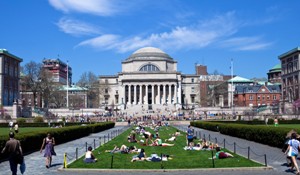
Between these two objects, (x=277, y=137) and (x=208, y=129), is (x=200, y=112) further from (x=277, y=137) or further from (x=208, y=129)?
(x=277, y=137)

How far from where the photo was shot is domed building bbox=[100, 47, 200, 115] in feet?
453

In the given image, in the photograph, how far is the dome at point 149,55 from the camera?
148 m

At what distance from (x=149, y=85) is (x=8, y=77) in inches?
1912

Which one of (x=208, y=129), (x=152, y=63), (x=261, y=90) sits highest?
(x=152, y=63)

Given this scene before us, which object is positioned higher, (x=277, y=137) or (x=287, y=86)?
(x=287, y=86)

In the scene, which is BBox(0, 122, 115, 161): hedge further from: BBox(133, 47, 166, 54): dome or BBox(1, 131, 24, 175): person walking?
BBox(133, 47, 166, 54): dome

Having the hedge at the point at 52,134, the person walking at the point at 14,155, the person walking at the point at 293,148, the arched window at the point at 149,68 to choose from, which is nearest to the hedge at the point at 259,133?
the person walking at the point at 293,148

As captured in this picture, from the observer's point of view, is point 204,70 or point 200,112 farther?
point 204,70

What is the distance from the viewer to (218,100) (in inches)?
5344

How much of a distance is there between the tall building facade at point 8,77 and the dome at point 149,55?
44817 mm

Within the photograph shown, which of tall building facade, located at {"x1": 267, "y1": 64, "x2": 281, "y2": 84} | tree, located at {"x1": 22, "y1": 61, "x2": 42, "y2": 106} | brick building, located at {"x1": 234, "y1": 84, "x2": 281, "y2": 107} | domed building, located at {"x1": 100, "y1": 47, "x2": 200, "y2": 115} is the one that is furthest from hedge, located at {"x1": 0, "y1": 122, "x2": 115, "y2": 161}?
tall building facade, located at {"x1": 267, "y1": 64, "x2": 281, "y2": 84}

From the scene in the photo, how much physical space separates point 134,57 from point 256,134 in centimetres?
11851

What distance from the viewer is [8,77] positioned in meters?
111

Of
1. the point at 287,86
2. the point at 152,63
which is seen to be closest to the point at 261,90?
the point at 287,86
